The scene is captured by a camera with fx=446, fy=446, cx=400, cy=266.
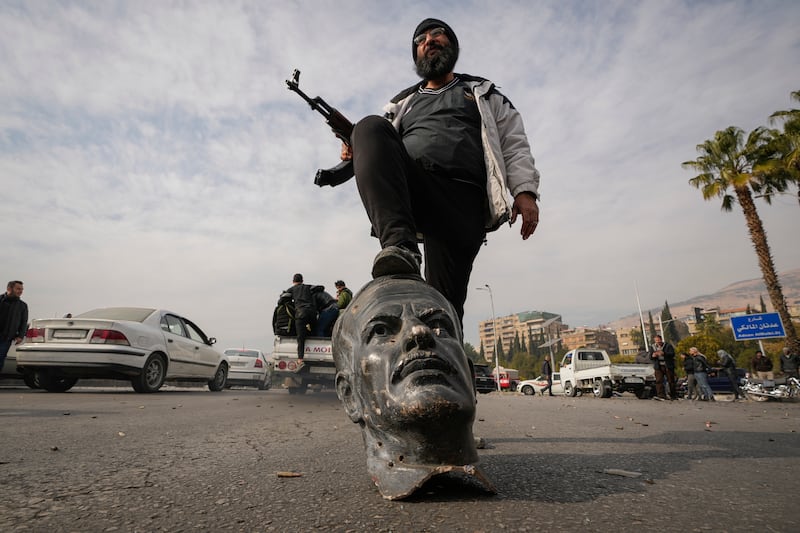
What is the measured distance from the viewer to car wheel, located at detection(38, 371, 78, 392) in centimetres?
778

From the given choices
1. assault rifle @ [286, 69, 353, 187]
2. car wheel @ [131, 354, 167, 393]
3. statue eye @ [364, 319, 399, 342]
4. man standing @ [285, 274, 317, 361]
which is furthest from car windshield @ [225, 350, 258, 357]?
statue eye @ [364, 319, 399, 342]

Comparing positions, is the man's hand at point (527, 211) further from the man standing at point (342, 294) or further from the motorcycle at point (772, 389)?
the motorcycle at point (772, 389)

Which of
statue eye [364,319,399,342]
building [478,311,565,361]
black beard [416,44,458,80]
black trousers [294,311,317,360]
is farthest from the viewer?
building [478,311,565,361]

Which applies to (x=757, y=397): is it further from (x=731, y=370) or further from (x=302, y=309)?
(x=302, y=309)

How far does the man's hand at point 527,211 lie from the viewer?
6.69ft

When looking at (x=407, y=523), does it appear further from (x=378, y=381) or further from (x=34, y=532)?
(x=34, y=532)

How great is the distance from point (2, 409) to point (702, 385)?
15968 mm

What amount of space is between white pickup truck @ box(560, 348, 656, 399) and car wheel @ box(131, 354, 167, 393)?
549 inches

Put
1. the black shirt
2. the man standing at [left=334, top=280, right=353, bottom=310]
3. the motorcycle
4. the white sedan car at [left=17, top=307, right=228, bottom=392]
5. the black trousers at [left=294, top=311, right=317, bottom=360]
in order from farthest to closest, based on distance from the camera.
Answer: the motorcycle
the man standing at [left=334, top=280, right=353, bottom=310]
the black trousers at [left=294, top=311, right=317, bottom=360]
the white sedan car at [left=17, top=307, right=228, bottom=392]
the black shirt

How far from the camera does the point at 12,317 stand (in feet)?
25.2

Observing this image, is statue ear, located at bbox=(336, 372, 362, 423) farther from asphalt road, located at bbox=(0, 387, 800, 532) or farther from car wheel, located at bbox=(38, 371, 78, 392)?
car wheel, located at bbox=(38, 371, 78, 392)

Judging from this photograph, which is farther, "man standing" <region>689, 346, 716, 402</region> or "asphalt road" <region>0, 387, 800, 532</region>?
"man standing" <region>689, 346, 716, 402</region>

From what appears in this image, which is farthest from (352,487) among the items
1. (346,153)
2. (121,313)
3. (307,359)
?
(121,313)

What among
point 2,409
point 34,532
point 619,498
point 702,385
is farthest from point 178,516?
point 702,385
